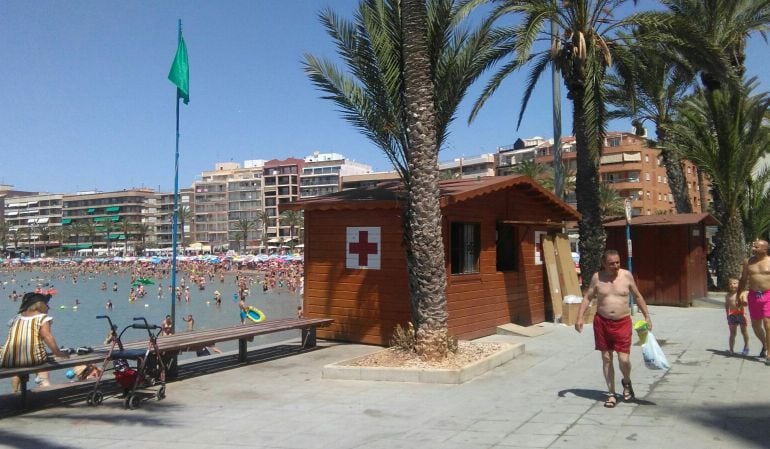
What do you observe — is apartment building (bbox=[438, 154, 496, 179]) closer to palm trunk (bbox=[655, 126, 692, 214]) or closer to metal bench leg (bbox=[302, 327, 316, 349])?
palm trunk (bbox=[655, 126, 692, 214])

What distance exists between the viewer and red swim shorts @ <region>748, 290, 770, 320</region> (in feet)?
27.2

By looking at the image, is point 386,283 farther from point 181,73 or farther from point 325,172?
point 325,172

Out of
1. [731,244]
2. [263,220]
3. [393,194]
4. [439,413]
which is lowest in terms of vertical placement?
[439,413]

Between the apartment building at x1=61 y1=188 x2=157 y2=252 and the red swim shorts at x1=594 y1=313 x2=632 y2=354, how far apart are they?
155 meters

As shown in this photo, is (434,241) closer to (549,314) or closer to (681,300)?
(549,314)

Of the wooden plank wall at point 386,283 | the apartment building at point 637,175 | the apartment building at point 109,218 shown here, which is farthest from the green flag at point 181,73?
the apartment building at point 109,218

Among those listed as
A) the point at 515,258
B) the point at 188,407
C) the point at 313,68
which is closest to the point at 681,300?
the point at 515,258

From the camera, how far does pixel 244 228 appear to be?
133m

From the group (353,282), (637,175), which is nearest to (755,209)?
(353,282)

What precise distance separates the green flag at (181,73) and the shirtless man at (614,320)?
8.84m

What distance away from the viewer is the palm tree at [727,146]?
18234 mm

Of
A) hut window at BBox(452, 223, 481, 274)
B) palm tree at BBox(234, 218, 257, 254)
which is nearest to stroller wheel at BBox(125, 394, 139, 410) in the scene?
hut window at BBox(452, 223, 481, 274)

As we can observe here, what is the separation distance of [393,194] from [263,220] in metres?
123

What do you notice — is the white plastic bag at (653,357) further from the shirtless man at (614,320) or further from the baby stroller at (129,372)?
the baby stroller at (129,372)
